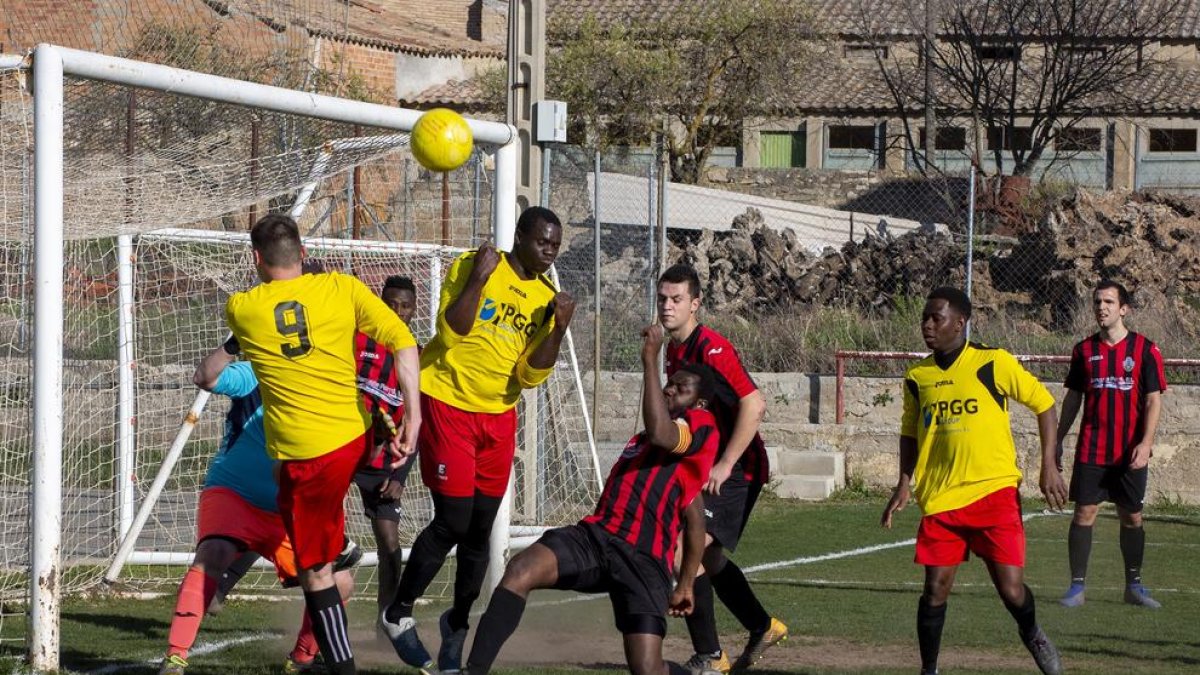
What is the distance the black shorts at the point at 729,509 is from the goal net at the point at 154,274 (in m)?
2.44

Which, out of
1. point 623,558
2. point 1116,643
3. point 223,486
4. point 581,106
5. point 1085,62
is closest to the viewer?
point 623,558

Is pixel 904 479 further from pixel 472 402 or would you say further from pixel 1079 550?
pixel 1079 550

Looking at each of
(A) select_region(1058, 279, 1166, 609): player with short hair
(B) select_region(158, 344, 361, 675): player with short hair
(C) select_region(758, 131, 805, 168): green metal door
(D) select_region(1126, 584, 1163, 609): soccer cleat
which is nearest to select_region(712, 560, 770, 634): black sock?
(B) select_region(158, 344, 361, 675): player with short hair

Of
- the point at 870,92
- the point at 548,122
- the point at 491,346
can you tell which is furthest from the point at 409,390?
the point at 870,92

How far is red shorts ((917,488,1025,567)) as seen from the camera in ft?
23.4

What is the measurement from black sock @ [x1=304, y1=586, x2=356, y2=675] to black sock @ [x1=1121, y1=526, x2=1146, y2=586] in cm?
600

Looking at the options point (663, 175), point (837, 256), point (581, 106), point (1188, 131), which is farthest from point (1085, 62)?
point (663, 175)

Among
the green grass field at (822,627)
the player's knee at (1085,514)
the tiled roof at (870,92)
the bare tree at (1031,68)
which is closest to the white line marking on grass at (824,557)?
the green grass field at (822,627)

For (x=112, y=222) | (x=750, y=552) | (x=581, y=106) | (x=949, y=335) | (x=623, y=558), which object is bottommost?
(x=750, y=552)

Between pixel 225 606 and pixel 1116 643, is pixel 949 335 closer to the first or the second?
pixel 1116 643

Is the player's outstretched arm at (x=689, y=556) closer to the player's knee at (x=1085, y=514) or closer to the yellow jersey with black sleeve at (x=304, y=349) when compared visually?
the yellow jersey with black sleeve at (x=304, y=349)

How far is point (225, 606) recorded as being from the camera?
952 centimetres

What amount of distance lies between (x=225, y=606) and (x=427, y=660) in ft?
9.28

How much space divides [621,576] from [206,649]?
2877 millimetres
